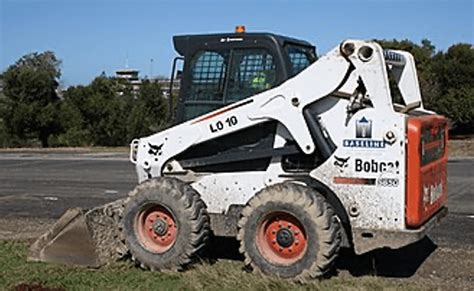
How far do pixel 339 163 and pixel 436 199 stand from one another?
1.33 metres

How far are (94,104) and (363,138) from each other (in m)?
35.2

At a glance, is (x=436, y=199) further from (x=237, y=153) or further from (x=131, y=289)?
(x=131, y=289)

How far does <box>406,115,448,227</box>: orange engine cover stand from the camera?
7.33 m

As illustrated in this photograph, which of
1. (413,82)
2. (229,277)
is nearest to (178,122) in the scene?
(229,277)

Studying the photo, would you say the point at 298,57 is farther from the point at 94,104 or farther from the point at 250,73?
the point at 94,104

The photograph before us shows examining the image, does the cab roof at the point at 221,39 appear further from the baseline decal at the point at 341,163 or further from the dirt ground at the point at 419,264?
the dirt ground at the point at 419,264

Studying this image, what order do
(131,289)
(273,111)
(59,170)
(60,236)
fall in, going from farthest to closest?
(59,170), (60,236), (273,111), (131,289)

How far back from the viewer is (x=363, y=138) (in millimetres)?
7516

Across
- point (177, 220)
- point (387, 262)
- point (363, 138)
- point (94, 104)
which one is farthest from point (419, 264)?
point (94, 104)

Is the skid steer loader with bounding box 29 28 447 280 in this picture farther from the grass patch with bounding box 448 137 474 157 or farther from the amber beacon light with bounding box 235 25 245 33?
the grass patch with bounding box 448 137 474 157

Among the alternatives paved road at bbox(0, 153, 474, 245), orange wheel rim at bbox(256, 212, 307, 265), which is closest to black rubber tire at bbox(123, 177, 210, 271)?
orange wheel rim at bbox(256, 212, 307, 265)

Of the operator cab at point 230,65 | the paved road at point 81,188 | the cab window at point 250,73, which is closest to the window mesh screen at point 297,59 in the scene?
the operator cab at point 230,65

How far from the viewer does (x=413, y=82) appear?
8.83 metres

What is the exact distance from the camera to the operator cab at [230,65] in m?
8.31
